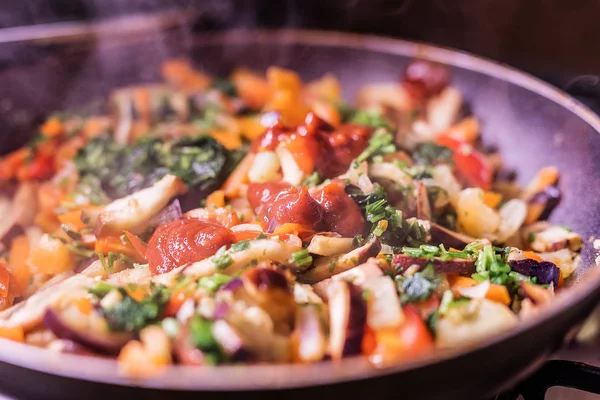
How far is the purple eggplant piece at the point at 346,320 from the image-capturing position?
6.53ft

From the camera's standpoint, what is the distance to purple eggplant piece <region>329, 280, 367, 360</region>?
78.3 inches

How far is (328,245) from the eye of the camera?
2.61 meters

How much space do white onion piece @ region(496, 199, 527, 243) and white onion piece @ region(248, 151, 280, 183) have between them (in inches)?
54.2

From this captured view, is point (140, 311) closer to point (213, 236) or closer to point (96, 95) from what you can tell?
point (213, 236)

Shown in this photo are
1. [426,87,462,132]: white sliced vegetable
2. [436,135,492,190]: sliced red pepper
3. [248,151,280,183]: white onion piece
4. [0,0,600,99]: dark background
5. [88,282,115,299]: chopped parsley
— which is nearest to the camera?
[88,282,115,299]: chopped parsley

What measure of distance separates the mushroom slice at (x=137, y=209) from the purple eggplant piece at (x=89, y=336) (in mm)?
842

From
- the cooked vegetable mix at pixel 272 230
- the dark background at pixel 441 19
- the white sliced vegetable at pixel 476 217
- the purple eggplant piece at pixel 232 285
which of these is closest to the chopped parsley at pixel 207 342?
the cooked vegetable mix at pixel 272 230

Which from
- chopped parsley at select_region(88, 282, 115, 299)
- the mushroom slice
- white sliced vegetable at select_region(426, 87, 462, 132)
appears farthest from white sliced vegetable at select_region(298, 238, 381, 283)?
white sliced vegetable at select_region(426, 87, 462, 132)

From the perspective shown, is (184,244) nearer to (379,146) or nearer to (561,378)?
(379,146)

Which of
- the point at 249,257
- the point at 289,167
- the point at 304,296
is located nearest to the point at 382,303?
the point at 304,296

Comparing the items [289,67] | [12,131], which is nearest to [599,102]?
[289,67]

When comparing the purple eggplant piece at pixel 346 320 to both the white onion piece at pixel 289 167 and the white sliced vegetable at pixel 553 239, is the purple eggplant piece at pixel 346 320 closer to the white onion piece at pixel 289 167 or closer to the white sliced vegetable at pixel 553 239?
the white onion piece at pixel 289 167

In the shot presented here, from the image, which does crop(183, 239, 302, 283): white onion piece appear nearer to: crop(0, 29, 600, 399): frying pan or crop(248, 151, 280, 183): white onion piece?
crop(0, 29, 600, 399): frying pan

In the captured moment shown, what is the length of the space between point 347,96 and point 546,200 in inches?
80.6
